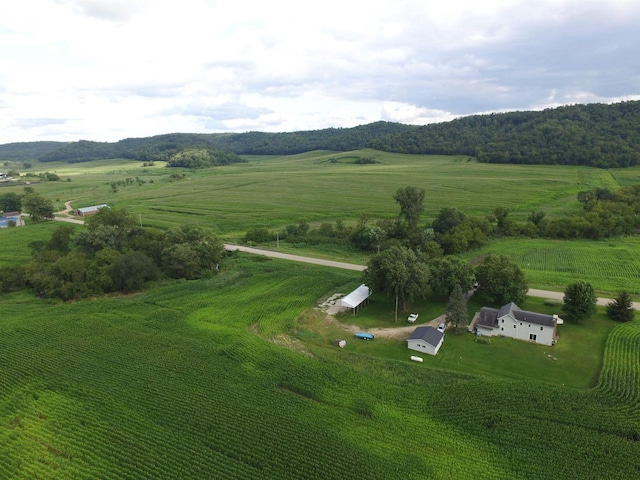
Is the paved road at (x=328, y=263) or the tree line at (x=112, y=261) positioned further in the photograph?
the tree line at (x=112, y=261)

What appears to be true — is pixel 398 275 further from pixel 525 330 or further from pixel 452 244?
pixel 452 244

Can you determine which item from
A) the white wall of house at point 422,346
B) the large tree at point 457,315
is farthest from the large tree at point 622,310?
the white wall of house at point 422,346

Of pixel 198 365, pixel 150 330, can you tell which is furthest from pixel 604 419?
pixel 150 330

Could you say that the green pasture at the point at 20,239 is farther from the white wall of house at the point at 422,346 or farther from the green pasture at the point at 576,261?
the green pasture at the point at 576,261

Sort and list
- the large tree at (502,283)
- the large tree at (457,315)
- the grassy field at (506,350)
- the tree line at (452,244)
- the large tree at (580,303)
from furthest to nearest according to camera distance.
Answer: the large tree at (502,283), the tree line at (452,244), the large tree at (580,303), the large tree at (457,315), the grassy field at (506,350)

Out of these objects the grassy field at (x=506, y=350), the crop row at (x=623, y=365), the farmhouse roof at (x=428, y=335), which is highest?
the farmhouse roof at (x=428, y=335)

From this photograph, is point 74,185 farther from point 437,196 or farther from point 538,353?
point 538,353

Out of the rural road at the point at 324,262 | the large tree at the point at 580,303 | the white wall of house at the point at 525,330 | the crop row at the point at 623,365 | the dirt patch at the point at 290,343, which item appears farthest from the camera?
the rural road at the point at 324,262
